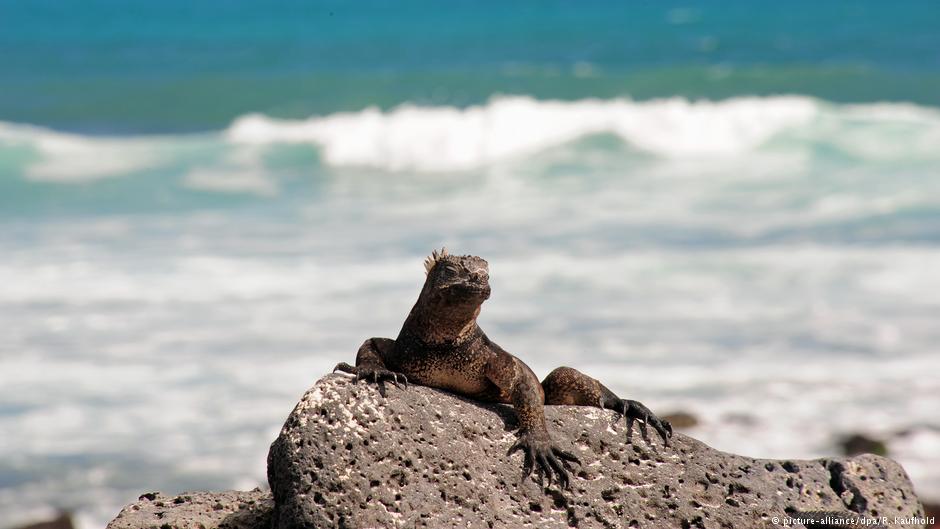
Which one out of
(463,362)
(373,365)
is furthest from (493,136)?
(373,365)

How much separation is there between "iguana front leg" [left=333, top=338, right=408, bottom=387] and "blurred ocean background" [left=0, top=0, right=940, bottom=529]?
458cm

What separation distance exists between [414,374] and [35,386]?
777cm

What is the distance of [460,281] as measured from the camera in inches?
205

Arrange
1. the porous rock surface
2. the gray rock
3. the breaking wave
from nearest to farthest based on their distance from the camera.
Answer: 1. the porous rock surface
2. the gray rock
3. the breaking wave

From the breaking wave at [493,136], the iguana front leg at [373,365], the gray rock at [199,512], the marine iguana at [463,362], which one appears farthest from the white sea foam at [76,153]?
the marine iguana at [463,362]

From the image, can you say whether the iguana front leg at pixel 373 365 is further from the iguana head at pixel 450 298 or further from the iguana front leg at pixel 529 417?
the iguana front leg at pixel 529 417

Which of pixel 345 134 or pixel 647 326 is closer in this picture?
pixel 647 326

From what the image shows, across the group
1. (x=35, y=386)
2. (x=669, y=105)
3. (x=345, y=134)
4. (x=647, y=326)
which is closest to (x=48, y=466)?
(x=35, y=386)

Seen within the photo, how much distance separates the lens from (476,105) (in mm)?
32062

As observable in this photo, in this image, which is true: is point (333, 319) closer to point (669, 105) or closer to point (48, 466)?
point (48, 466)

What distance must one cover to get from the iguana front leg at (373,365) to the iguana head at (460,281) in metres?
0.37

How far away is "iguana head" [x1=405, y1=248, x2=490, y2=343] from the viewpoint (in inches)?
205

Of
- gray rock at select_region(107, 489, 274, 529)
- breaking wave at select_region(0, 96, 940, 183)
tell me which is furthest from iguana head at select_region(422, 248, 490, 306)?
breaking wave at select_region(0, 96, 940, 183)

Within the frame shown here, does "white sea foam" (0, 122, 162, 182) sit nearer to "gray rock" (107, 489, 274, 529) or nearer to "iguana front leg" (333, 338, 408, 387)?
"gray rock" (107, 489, 274, 529)
